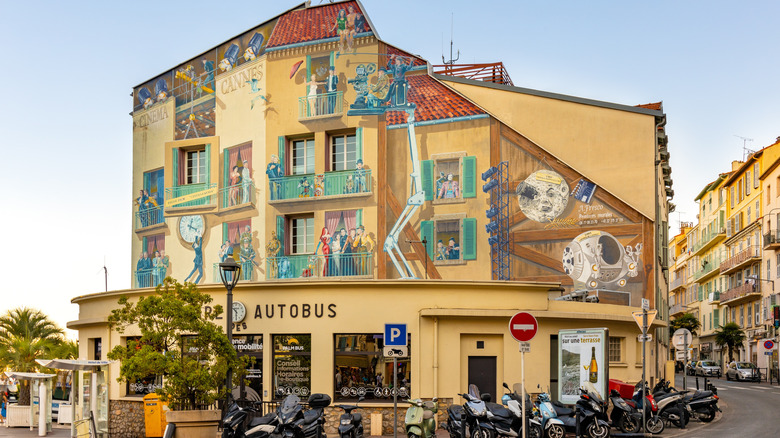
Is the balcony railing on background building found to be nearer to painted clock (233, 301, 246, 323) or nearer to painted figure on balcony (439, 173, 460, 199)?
painted figure on balcony (439, 173, 460, 199)

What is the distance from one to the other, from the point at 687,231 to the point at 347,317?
306ft

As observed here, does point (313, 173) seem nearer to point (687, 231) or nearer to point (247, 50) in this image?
point (247, 50)

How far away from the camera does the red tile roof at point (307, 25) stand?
32700 millimetres

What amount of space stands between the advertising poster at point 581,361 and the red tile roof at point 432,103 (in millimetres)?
11684

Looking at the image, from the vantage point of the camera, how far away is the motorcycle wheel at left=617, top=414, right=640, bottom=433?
67.8ft

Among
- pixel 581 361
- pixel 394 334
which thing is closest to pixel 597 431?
pixel 581 361

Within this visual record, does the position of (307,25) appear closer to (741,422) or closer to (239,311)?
(239,311)

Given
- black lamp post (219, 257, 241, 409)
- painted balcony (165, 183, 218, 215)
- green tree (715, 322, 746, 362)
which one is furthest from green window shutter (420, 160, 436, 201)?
green tree (715, 322, 746, 362)

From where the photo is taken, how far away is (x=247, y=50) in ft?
112

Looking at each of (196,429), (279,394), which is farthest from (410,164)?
(196,429)

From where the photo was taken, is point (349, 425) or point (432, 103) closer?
point (349, 425)

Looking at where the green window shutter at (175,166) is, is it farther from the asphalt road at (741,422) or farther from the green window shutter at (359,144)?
the asphalt road at (741,422)

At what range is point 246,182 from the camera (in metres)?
33.7

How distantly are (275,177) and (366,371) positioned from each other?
39.9 ft
